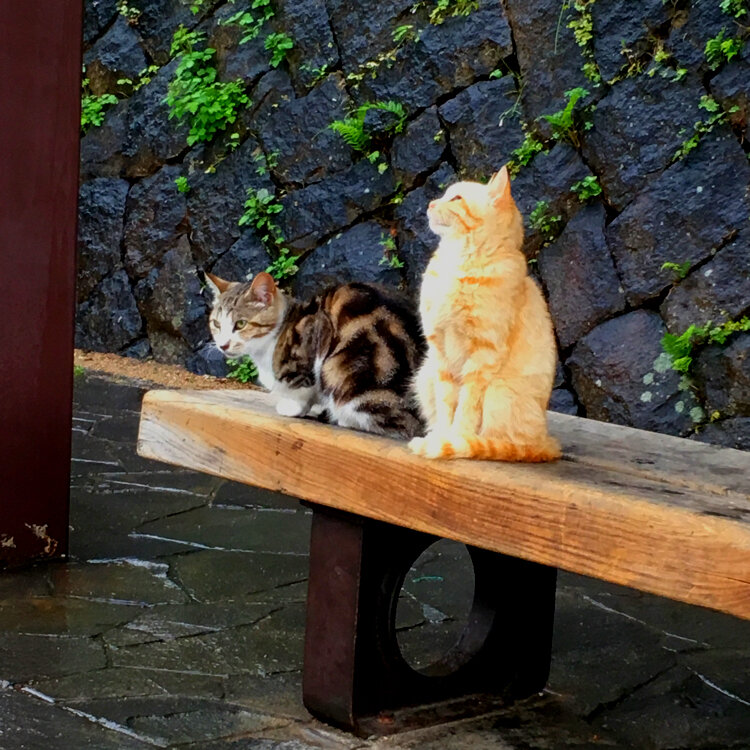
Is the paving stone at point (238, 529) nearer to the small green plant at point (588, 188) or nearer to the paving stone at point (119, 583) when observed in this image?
the paving stone at point (119, 583)

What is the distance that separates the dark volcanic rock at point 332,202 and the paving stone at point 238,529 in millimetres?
2947

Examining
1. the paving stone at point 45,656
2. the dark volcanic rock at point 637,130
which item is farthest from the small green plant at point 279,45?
the paving stone at point 45,656

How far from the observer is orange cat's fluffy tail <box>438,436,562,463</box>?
99.7 inches

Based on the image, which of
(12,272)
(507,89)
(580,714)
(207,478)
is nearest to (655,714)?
(580,714)

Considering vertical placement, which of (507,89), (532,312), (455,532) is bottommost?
(455,532)

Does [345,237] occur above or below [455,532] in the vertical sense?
above

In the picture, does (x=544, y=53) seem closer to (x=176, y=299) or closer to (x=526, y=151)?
(x=526, y=151)

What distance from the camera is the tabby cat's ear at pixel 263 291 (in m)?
3.69

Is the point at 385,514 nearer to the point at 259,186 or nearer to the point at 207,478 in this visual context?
the point at 207,478

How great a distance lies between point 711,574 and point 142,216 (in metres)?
7.29

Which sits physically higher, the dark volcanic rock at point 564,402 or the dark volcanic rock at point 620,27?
the dark volcanic rock at point 620,27

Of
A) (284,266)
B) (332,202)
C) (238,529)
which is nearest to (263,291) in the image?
(238,529)

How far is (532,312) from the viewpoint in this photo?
2695 mm

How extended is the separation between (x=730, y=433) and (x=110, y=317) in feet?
16.4
